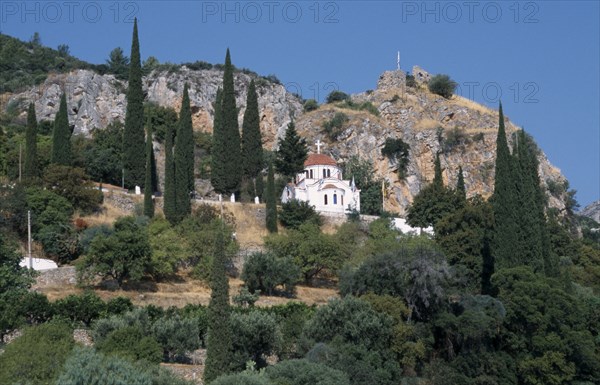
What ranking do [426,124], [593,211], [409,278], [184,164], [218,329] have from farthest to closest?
[593,211] → [426,124] → [184,164] → [409,278] → [218,329]

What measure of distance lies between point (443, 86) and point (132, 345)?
6997 cm

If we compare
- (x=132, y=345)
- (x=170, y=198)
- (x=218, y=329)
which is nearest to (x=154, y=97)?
(x=170, y=198)

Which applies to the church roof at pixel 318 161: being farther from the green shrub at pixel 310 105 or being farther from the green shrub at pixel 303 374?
the green shrub at pixel 303 374

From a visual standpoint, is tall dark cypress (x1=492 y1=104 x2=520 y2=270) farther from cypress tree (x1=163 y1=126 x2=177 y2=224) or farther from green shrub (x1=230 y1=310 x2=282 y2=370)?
cypress tree (x1=163 y1=126 x2=177 y2=224)

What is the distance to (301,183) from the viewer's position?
239 feet

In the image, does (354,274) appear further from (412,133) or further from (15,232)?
(412,133)

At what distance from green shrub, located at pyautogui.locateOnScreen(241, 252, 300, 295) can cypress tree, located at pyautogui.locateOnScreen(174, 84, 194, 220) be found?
8.10 metres

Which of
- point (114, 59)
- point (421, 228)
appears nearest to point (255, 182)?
point (421, 228)

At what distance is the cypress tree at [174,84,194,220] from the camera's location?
6053 cm

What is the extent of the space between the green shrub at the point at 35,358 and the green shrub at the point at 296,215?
30.0 m

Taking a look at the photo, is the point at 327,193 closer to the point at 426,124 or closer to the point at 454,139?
the point at 454,139

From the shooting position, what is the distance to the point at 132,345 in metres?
36.6

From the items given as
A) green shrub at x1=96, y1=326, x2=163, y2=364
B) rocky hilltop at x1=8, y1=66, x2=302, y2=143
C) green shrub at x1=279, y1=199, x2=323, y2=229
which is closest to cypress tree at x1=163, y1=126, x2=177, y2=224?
green shrub at x1=279, y1=199, x2=323, y2=229

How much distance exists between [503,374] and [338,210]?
1064 inches
